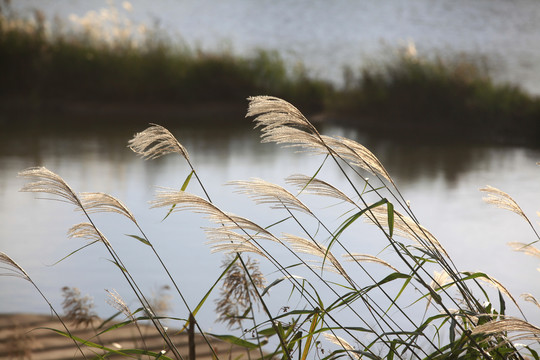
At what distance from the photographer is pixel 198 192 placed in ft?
13.5

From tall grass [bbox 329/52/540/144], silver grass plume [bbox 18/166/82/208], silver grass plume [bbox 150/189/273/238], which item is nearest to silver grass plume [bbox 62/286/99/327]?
silver grass plume [bbox 18/166/82/208]

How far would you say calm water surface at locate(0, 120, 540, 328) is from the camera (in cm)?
303

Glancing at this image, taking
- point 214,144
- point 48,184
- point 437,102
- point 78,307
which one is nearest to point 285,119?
point 48,184

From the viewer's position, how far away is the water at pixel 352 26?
12.1m

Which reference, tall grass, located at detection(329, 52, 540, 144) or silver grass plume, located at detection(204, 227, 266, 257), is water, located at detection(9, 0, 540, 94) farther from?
silver grass plume, located at detection(204, 227, 266, 257)

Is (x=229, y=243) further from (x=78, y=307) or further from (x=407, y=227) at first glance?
(x=78, y=307)

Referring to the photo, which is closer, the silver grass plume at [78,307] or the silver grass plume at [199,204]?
the silver grass plume at [199,204]

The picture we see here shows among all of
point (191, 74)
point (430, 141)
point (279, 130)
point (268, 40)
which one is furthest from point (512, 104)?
point (268, 40)

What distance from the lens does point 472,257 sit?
330cm

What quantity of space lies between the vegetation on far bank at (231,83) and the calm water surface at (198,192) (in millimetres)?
636

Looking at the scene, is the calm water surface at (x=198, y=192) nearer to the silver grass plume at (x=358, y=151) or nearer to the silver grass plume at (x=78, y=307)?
the silver grass plume at (x=78, y=307)

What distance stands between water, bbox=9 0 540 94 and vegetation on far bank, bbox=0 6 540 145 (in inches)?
123

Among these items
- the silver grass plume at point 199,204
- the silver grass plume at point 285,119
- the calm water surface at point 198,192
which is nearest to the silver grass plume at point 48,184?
the silver grass plume at point 199,204

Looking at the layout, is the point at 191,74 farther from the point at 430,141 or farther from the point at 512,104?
the point at 512,104
